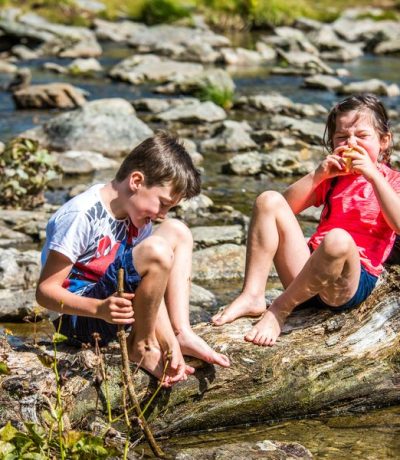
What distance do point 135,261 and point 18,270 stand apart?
3622mm

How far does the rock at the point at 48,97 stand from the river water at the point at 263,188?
25cm

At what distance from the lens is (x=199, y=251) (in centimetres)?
831

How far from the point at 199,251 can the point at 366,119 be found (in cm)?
337

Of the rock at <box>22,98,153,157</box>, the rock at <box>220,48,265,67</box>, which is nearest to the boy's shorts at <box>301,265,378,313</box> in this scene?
the rock at <box>22,98,153,157</box>

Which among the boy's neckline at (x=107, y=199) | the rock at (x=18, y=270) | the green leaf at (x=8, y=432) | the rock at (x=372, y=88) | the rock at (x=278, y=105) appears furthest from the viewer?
the rock at (x=372, y=88)

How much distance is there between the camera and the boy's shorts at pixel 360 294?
486cm

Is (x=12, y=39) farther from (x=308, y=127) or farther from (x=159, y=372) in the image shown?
(x=159, y=372)

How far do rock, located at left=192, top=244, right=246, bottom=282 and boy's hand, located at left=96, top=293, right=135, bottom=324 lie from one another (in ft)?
12.5

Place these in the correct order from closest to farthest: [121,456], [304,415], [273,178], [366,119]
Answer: [121,456] < [304,415] < [366,119] < [273,178]

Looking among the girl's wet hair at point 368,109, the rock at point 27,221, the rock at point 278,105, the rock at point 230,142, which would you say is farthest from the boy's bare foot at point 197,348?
the rock at point 278,105

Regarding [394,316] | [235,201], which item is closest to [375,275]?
[394,316]

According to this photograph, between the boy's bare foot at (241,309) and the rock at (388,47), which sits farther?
the rock at (388,47)

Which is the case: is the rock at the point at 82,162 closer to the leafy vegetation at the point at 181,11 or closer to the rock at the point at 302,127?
the rock at the point at 302,127

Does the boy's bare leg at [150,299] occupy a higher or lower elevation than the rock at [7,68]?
higher
